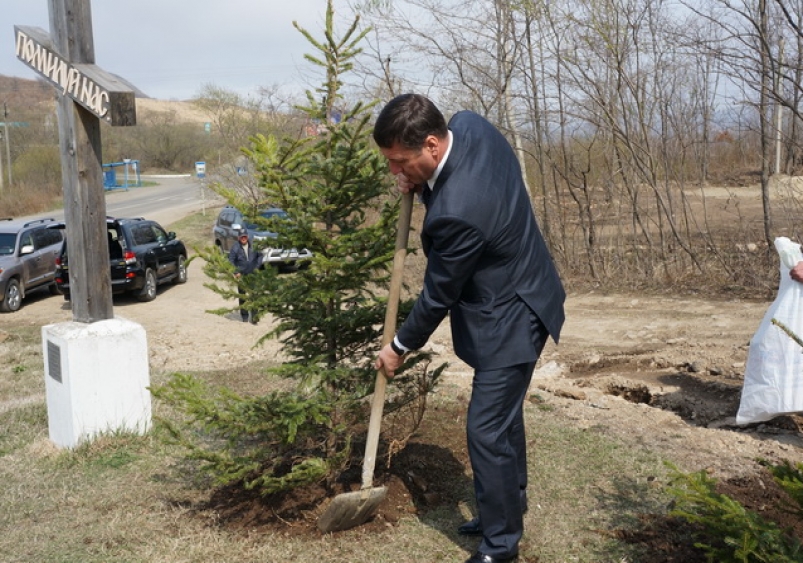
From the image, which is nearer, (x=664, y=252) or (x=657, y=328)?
(x=657, y=328)

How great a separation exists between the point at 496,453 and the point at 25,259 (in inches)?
662

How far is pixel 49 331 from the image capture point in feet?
19.6

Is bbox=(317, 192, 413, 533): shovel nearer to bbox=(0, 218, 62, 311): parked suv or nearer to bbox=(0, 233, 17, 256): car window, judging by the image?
bbox=(0, 218, 62, 311): parked suv

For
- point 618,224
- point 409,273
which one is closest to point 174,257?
point 409,273

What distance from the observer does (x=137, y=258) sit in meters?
18.0

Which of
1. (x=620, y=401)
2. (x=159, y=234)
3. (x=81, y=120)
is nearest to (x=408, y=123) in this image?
(x=81, y=120)

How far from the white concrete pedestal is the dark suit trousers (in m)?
3.15

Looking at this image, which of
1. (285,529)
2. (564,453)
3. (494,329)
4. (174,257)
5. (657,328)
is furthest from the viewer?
(174,257)

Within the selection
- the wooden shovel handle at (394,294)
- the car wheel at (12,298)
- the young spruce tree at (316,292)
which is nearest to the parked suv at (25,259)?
the car wheel at (12,298)

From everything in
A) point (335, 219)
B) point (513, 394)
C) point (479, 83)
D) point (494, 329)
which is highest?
point (479, 83)

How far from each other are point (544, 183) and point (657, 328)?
4.59m

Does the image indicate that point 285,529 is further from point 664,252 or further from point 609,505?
point 664,252

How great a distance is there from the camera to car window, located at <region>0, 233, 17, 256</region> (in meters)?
17.8

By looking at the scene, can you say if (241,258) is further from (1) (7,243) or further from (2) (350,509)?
(2) (350,509)
